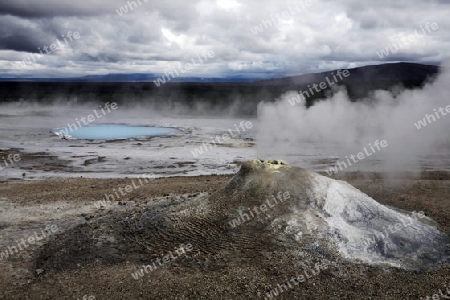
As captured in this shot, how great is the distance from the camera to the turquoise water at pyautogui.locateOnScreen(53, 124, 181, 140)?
26.0m

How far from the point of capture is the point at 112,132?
28375mm

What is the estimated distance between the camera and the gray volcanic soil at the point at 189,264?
5.76m

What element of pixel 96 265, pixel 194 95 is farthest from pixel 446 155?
pixel 194 95

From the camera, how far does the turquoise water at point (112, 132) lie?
26.0 meters

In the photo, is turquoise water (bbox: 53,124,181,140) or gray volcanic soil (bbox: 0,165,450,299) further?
turquoise water (bbox: 53,124,181,140)

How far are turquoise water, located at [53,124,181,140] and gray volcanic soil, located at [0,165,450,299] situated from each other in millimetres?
17442

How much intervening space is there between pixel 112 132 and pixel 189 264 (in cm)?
2347

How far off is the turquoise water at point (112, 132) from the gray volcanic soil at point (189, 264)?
1744 centimetres

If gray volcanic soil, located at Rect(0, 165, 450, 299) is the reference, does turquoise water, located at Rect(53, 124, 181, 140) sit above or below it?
below

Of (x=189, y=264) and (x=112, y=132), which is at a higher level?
(x=189, y=264)

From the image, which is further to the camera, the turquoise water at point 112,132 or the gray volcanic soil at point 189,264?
the turquoise water at point 112,132

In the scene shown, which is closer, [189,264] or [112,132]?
[189,264]

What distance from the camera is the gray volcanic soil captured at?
5.76 meters

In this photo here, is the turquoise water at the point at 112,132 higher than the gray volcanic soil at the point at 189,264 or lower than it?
lower
